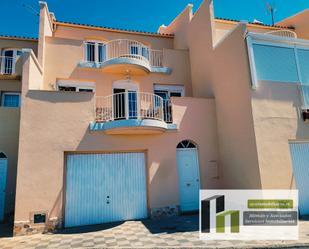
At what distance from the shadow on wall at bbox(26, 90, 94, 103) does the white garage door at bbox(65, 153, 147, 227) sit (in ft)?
7.63

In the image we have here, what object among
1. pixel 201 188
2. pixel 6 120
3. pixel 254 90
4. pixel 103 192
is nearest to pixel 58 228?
pixel 103 192

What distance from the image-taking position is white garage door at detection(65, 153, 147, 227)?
373 inches

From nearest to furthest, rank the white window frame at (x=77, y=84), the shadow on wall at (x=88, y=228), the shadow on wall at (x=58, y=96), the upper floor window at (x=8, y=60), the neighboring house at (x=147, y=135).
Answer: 1. the shadow on wall at (x=88, y=228)
2. the neighboring house at (x=147, y=135)
3. the shadow on wall at (x=58, y=96)
4. the white window frame at (x=77, y=84)
5. the upper floor window at (x=8, y=60)

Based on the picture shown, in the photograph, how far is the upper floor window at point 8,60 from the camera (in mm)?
13172

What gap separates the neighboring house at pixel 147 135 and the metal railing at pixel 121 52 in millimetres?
579

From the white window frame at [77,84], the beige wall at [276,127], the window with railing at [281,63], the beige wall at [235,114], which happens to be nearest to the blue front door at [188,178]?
the beige wall at [235,114]

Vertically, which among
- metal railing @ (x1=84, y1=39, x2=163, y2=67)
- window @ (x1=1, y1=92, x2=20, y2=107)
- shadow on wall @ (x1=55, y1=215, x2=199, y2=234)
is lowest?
shadow on wall @ (x1=55, y1=215, x2=199, y2=234)

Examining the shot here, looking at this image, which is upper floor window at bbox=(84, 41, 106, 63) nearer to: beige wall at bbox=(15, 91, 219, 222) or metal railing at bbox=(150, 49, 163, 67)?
metal railing at bbox=(150, 49, 163, 67)

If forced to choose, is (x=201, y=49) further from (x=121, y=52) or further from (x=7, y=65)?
(x=7, y=65)

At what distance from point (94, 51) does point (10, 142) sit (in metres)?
6.34

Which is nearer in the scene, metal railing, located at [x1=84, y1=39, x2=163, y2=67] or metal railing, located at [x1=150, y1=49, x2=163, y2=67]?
metal railing, located at [x1=84, y1=39, x2=163, y2=67]

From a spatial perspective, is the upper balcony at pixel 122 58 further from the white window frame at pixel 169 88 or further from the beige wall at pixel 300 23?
the beige wall at pixel 300 23

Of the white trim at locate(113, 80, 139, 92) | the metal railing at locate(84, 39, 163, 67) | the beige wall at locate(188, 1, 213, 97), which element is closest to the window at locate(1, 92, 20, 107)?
the metal railing at locate(84, 39, 163, 67)

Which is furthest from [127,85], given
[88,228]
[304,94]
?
[304,94]
